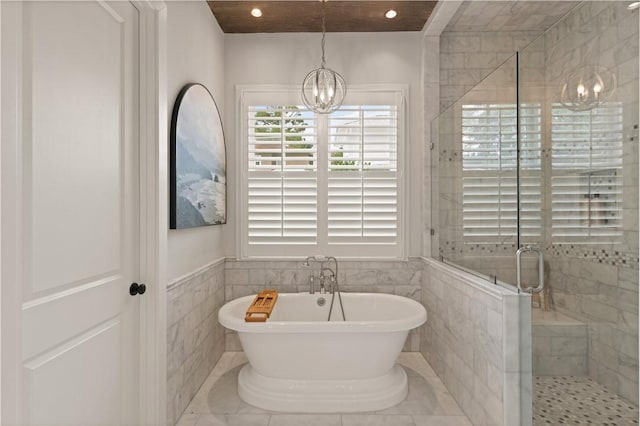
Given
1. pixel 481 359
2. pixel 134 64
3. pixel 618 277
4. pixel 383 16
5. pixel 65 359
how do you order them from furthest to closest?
pixel 383 16, pixel 481 359, pixel 134 64, pixel 618 277, pixel 65 359

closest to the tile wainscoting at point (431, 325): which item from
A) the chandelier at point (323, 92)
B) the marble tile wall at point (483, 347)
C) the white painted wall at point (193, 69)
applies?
the marble tile wall at point (483, 347)

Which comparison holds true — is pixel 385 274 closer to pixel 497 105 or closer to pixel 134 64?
pixel 497 105

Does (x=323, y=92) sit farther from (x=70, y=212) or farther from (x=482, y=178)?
(x=70, y=212)

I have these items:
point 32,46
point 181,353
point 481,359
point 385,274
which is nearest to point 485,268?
point 481,359

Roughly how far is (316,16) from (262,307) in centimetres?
234

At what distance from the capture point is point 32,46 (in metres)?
1.22

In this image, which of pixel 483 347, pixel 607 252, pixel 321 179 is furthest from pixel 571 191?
pixel 321 179

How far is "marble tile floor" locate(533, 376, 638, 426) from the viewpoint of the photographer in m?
1.72

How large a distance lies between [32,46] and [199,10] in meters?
1.70

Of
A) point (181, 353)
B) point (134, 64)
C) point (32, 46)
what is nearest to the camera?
point (32, 46)

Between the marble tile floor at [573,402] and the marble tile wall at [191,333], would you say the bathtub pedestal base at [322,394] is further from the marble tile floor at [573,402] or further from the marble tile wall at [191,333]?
the marble tile floor at [573,402]

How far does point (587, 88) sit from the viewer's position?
1.84 metres

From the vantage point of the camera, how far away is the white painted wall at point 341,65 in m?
3.30

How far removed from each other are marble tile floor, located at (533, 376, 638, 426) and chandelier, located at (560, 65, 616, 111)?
1376 millimetres
